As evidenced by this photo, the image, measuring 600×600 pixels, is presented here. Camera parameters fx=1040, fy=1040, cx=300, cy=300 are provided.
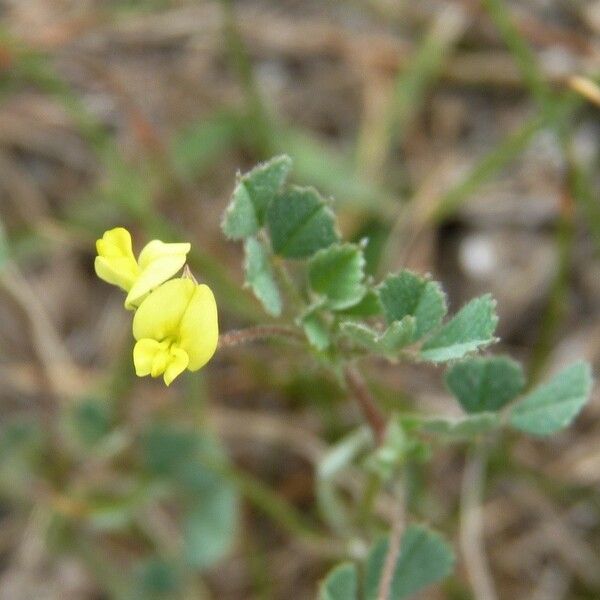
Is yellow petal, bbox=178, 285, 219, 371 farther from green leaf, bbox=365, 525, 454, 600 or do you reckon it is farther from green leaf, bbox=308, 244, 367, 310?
green leaf, bbox=365, 525, 454, 600

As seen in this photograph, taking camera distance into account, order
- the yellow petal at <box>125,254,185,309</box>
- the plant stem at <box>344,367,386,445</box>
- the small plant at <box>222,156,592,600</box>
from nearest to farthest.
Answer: the yellow petal at <box>125,254,185,309</box>, the small plant at <box>222,156,592,600</box>, the plant stem at <box>344,367,386,445</box>

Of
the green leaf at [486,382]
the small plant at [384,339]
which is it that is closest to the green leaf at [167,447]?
the small plant at [384,339]

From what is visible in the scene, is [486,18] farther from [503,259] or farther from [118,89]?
[118,89]

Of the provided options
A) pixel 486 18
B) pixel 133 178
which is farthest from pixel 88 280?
pixel 486 18

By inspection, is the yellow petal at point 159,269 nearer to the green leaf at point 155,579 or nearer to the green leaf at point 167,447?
the green leaf at point 167,447

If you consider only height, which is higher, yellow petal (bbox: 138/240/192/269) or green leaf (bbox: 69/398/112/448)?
green leaf (bbox: 69/398/112/448)

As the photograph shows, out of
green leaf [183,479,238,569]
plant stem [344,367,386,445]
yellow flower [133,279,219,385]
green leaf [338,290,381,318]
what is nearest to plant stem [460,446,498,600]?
green leaf [183,479,238,569]
